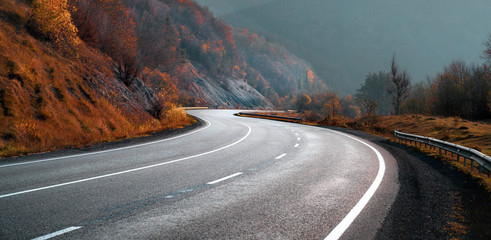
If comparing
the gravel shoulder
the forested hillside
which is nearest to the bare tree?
the forested hillside

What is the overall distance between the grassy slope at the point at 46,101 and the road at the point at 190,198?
236cm

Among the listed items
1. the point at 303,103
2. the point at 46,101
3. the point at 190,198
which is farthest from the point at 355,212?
the point at 303,103

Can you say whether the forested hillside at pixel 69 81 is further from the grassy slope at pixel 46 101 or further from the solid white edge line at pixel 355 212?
the solid white edge line at pixel 355 212

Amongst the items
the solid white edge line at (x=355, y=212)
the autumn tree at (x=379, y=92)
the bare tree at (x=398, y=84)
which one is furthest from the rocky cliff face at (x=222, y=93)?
the solid white edge line at (x=355, y=212)

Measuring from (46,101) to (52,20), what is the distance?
6.25 m

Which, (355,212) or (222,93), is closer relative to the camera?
(355,212)

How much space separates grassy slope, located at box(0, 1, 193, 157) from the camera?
10805 millimetres

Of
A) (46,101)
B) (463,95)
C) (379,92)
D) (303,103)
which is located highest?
(379,92)

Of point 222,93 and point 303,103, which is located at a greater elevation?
point 222,93

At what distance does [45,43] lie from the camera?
16031mm

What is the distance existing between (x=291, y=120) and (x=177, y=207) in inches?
1345

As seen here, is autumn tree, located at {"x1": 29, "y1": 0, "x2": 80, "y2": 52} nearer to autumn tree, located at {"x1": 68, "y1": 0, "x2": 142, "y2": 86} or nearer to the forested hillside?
the forested hillside

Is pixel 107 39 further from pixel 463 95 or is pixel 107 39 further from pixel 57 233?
pixel 463 95

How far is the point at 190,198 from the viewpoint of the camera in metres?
5.28
